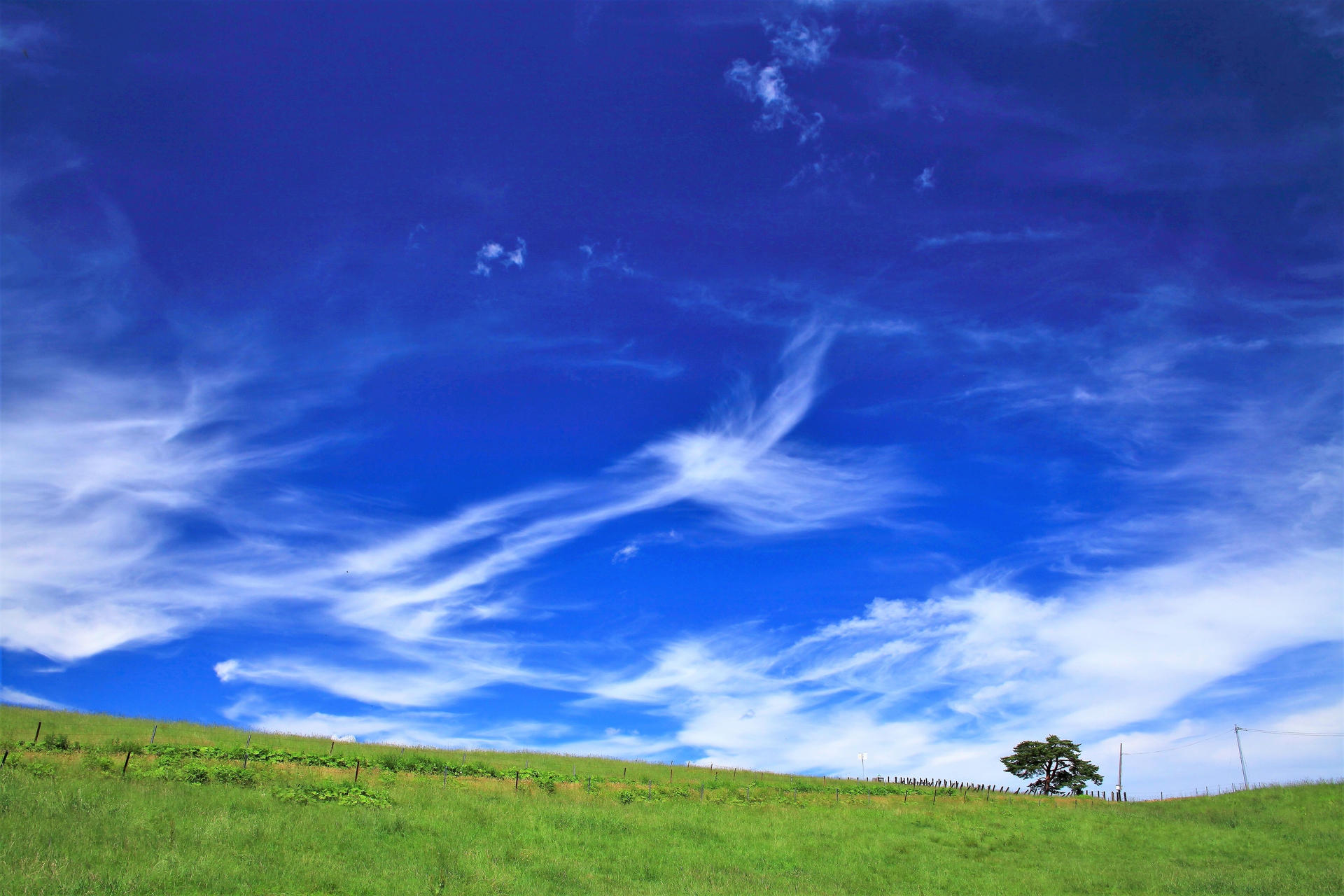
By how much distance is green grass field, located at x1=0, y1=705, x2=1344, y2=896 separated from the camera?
23312 mm

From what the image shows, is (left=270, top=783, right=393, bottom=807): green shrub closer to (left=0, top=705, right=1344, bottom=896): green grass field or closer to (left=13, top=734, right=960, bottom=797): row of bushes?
(left=0, top=705, right=1344, bottom=896): green grass field

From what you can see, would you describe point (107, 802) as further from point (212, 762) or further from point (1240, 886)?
point (1240, 886)

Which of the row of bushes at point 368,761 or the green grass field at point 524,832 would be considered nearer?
→ the green grass field at point 524,832

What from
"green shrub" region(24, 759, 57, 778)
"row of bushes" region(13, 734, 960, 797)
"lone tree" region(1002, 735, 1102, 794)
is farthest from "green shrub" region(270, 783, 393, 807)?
"lone tree" region(1002, 735, 1102, 794)

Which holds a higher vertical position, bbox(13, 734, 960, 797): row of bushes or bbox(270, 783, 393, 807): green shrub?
bbox(13, 734, 960, 797): row of bushes

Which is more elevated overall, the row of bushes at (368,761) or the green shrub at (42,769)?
the row of bushes at (368,761)

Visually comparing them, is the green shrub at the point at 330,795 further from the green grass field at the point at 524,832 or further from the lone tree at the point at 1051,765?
the lone tree at the point at 1051,765

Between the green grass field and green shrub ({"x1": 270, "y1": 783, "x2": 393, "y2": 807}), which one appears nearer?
the green grass field

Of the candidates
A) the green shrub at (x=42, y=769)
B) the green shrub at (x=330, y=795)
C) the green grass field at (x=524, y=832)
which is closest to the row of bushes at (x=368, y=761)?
the green grass field at (x=524, y=832)

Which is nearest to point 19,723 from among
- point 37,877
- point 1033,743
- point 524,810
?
point 524,810

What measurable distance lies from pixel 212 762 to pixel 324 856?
18.3m

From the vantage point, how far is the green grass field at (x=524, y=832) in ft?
76.5

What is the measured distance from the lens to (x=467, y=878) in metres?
25.3

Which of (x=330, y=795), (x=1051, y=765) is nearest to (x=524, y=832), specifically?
(x=330, y=795)
